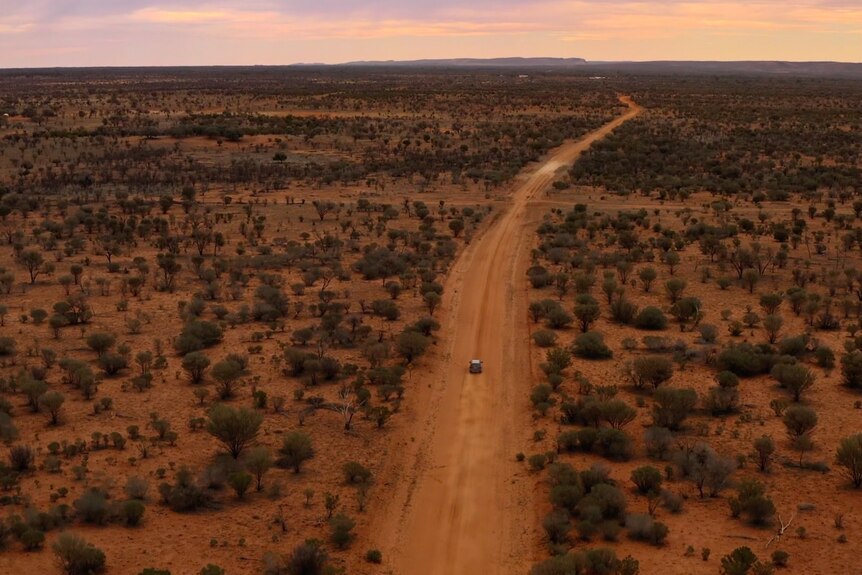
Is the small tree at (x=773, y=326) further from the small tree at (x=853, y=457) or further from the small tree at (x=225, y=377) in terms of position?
the small tree at (x=225, y=377)

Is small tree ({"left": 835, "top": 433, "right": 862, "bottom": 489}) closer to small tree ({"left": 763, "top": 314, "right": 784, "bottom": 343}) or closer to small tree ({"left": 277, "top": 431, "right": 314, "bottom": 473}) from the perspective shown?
small tree ({"left": 763, "top": 314, "right": 784, "bottom": 343})

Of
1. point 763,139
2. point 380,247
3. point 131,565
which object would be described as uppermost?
point 763,139

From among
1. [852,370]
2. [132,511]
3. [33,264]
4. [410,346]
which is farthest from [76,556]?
[33,264]

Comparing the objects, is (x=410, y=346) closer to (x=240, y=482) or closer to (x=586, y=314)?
(x=586, y=314)

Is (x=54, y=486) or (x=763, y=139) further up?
(x=763, y=139)

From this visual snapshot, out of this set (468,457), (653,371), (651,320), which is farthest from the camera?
(651,320)

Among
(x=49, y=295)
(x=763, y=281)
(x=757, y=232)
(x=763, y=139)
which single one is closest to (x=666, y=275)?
(x=763, y=281)

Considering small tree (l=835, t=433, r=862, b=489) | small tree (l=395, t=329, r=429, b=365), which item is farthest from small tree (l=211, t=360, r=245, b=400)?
small tree (l=835, t=433, r=862, b=489)

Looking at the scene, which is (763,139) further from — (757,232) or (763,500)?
(763,500)
